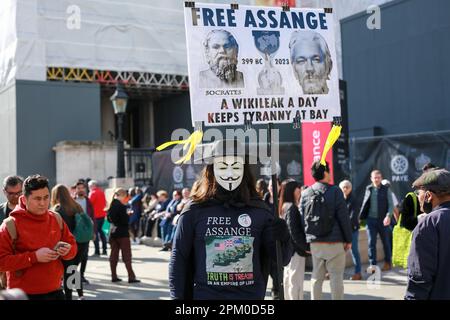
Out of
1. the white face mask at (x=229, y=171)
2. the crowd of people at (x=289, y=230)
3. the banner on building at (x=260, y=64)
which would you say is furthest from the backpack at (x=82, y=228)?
the white face mask at (x=229, y=171)

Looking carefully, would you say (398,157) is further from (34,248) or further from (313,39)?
(34,248)

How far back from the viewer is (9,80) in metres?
24.8

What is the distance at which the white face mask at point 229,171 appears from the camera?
353cm

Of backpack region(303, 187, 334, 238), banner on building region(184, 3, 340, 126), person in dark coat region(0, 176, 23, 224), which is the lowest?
backpack region(303, 187, 334, 238)

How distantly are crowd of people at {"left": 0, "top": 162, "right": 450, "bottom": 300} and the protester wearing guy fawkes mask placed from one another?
12 mm

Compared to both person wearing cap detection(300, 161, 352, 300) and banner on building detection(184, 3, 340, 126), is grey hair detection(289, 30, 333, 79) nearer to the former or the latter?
banner on building detection(184, 3, 340, 126)

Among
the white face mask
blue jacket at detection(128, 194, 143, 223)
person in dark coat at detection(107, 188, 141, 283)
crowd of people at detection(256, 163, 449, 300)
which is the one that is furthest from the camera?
blue jacket at detection(128, 194, 143, 223)

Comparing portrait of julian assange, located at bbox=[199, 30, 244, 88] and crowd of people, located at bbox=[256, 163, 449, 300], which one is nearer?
portrait of julian assange, located at bbox=[199, 30, 244, 88]

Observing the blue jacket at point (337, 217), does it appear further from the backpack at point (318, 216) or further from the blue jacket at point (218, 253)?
the blue jacket at point (218, 253)

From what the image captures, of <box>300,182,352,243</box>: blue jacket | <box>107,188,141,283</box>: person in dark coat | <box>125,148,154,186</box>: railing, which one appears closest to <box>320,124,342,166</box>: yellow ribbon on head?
<box>300,182,352,243</box>: blue jacket

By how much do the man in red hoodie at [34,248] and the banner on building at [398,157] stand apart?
8.73 metres

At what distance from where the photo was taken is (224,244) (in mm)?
3332

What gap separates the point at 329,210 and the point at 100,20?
2228 centimetres

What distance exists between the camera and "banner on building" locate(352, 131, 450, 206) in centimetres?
1117
